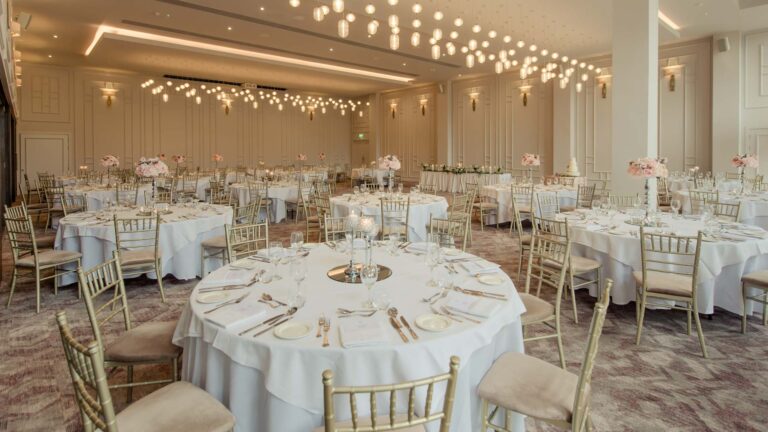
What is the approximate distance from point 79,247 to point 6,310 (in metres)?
0.92

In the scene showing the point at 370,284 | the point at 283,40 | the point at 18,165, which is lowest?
the point at 370,284

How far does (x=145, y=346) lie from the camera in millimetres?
2586

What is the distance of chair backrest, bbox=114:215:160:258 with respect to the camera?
16.7 ft

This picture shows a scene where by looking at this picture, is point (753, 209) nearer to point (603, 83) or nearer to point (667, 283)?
point (667, 283)

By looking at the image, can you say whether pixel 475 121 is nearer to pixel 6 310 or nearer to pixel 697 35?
pixel 697 35

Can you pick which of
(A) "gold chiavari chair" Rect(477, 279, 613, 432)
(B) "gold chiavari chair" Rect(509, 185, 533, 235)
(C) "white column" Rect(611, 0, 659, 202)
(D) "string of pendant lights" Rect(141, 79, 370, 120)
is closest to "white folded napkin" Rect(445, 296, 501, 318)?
(A) "gold chiavari chair" Rect(477, 279, 613, 432)

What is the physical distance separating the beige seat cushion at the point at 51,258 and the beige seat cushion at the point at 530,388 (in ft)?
15.5

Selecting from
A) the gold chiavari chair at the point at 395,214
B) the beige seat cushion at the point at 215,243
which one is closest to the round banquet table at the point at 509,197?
the gold chiavari chair at the point at 395,214

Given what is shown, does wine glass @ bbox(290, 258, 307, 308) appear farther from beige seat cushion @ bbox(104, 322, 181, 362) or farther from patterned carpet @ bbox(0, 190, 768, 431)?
patterned carpet @ bbox(0, 190, 768, 431)

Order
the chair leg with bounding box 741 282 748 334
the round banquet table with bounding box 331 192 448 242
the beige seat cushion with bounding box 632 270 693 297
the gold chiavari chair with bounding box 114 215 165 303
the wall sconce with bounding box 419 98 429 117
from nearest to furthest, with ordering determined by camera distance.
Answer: the beige seat cushion with bounding box 632 270 693 297
the chair leg with bounding box 741 282 748 334
the gold chiavari chair with bounding box 114 215 165 303
the round banquet table with bounding box 331 192 448 242
the wall sconce with bounding box 419 98 429 117

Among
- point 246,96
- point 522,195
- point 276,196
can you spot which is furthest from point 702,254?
point 246,96

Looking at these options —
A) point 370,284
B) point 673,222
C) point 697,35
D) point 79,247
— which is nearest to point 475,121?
point 697,35

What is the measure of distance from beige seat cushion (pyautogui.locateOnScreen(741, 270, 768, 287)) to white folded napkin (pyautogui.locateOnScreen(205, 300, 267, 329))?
3912mm

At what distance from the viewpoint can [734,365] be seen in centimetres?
344
